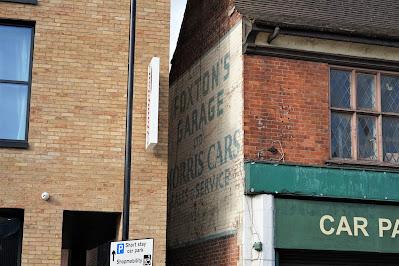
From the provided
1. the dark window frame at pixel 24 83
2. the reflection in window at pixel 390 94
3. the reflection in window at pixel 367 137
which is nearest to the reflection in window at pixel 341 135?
the reflection in window at pixel 367 137

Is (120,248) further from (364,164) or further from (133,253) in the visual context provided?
(364,164)

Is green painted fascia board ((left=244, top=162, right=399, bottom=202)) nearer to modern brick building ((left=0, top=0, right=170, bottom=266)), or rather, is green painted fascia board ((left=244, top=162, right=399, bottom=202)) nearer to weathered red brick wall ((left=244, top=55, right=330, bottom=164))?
weathered red brick wall ((left=244, top=55, right=330, bottom=164))

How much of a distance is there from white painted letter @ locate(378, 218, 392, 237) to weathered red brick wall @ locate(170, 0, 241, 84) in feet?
15.6

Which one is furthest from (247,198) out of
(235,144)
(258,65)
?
(258,65)

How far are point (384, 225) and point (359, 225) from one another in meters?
0.53

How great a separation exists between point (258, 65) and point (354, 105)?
2083 millimetres

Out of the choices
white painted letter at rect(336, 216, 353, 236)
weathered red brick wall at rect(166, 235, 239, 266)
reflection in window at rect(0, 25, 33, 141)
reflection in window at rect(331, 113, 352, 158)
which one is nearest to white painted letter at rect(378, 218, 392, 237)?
white painted letter at rect(336, 216, 353, 236)

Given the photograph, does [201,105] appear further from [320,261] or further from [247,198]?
[320,261]

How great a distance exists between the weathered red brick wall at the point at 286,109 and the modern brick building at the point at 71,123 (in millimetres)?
1715

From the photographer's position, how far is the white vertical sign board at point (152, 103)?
13.2m

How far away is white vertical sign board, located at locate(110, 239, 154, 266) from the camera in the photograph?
32.7 feet

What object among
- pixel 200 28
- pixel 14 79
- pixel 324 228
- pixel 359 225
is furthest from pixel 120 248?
pixel 200 28

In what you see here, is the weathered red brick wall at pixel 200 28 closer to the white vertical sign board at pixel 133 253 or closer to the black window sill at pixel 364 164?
the black window sill at pixel 364 164

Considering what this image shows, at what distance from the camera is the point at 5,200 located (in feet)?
42.5
